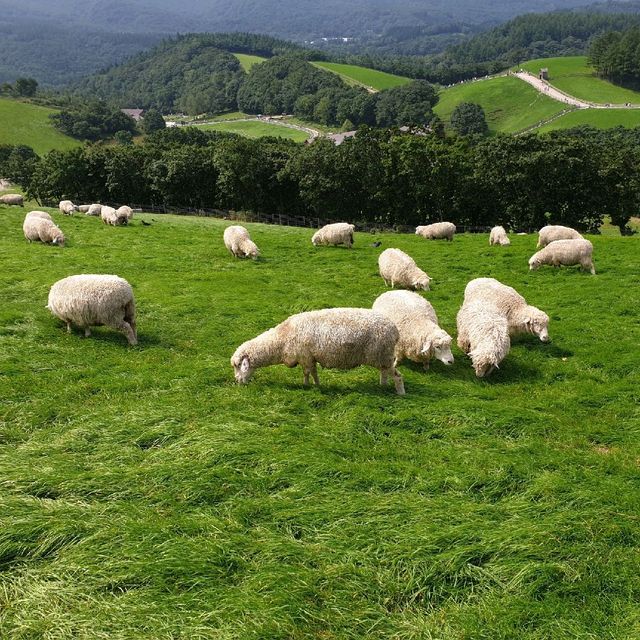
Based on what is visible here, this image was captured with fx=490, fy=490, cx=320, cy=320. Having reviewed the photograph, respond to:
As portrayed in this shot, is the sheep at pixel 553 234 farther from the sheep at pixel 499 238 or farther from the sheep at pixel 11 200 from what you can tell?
the sheep at pixel 11 200

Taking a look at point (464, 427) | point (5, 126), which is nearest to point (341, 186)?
point (464, 427)

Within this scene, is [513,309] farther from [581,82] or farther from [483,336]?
[581,82]

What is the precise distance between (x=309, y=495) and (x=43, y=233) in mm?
23002

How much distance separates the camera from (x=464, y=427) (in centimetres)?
880

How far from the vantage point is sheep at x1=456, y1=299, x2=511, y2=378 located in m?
11.4

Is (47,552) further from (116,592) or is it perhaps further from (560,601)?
(560,601)

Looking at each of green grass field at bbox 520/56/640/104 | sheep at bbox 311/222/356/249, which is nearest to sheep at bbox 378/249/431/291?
sheep at bbox 311/222/356/249

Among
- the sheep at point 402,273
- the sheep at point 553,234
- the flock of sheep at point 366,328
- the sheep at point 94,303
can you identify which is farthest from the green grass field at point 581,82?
the sheep at point 94,303

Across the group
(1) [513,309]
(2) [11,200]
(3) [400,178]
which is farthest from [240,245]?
(3) [400,178]

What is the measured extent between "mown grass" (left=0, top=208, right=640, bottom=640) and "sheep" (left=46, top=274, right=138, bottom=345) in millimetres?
568

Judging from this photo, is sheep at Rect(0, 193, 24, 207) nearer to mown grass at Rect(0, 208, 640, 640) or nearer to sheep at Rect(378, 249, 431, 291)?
mown grass at Rect(0, 208, 640, 640)

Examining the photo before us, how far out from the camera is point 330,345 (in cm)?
999

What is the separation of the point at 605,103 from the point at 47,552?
174350 mm

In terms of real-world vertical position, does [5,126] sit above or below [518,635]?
above
